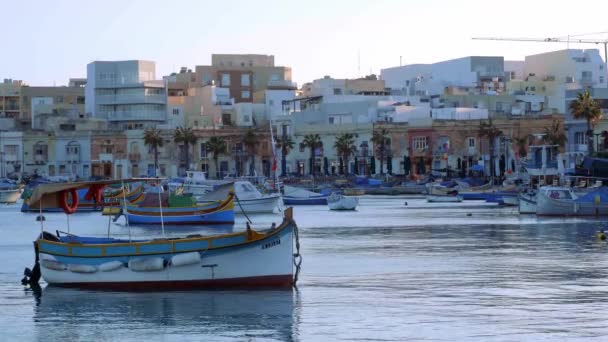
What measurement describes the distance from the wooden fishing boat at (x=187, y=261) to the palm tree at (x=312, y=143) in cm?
12686

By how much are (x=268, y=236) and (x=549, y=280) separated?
419 inches

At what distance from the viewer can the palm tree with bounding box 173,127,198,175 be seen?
17200 cm

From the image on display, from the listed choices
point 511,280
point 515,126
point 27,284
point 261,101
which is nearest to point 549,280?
point 511,280

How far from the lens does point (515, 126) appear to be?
541 feet

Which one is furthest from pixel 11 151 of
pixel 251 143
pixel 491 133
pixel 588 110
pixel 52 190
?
pixel 52 190

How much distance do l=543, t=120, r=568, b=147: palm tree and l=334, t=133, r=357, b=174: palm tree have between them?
79.7 ft

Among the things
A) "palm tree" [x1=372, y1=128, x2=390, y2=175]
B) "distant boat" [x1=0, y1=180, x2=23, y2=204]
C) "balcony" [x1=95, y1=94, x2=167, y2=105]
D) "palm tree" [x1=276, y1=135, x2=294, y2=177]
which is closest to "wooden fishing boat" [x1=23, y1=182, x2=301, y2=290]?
"distant boat" [x1=0, y1=180, x2=23, y2=204]

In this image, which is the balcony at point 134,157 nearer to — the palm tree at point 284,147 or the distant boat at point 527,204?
the palm tree at point 284,147

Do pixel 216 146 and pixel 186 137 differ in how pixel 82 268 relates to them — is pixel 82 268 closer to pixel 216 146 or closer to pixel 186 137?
pixel 186 137

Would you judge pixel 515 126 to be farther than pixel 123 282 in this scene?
Yes

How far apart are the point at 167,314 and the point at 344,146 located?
5046 inches

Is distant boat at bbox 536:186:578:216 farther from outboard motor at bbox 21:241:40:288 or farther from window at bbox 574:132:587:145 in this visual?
window at bbox 574:132:587:145

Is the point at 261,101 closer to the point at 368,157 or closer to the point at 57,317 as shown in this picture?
the point at 368,157

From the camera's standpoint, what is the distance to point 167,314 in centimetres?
4016
